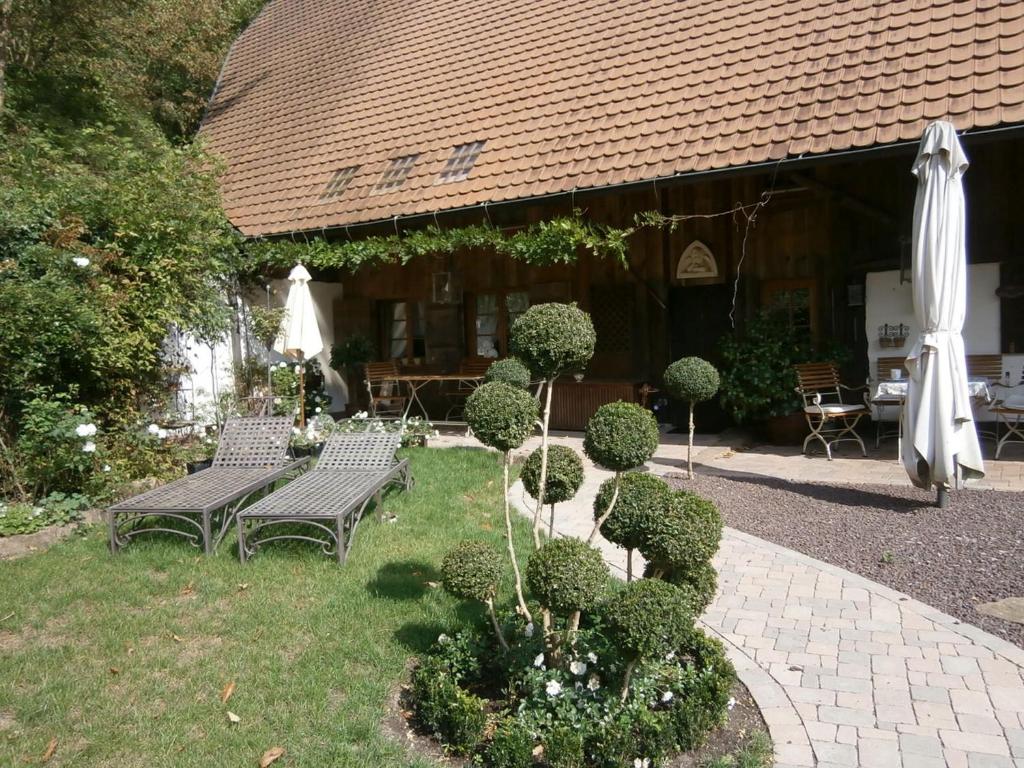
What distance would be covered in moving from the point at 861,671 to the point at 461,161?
8729 millimetres

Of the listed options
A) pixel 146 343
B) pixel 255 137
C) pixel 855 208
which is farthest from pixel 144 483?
pixel 255 137

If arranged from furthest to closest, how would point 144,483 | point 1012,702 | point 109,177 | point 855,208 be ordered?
point 855,208, point 109,177, point 144,483, point 1012,702

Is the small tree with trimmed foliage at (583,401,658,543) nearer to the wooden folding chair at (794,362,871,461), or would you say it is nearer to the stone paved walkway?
the stone paved walkway

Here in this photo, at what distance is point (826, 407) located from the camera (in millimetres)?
8102

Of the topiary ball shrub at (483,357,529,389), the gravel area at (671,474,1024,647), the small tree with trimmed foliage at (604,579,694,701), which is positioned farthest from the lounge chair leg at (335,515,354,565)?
the gravel area at (671,474,1024,647)

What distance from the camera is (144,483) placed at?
20.9 ft

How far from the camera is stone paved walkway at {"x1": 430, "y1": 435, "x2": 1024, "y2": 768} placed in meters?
2.73

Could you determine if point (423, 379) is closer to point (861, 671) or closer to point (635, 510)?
point (635, 510)

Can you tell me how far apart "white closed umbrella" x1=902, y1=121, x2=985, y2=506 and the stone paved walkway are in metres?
1.72

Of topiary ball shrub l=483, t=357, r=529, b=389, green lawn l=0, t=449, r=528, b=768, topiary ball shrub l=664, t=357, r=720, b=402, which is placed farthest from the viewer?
topiary ball shrub l=483, t=357, r=529, b=389

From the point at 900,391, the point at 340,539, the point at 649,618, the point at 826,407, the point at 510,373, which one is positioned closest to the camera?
the point at 649,618

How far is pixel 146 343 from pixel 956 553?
6843 millimetres

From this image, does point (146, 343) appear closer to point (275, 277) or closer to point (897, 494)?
point (275, 277)

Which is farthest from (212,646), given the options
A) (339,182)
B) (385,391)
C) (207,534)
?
(339,182)
